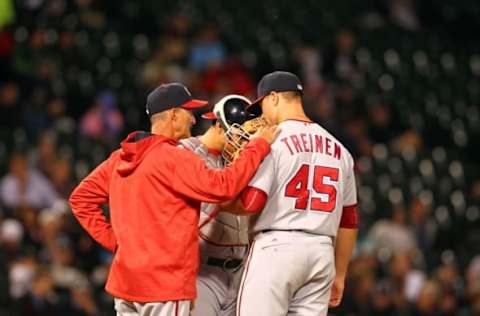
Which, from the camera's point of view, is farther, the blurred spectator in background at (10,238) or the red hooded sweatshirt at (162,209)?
the blurred spectator in background at (10,238)

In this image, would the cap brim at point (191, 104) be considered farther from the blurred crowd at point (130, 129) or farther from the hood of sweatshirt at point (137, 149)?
the blurred crowd at point (130, 129)

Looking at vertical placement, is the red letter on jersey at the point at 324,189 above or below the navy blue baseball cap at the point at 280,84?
below

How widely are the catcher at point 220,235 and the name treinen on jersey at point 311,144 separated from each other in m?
0.29

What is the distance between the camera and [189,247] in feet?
21.3

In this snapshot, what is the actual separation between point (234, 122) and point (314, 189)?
58 cm

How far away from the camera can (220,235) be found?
7.16m

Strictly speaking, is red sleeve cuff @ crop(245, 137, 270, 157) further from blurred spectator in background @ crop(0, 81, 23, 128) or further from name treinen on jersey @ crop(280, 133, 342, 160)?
blurred spectator in background @ crop(0, 81, 23, 128)

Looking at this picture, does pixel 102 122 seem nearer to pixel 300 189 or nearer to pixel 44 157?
pixel 44 157

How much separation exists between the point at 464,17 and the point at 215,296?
1253 cm

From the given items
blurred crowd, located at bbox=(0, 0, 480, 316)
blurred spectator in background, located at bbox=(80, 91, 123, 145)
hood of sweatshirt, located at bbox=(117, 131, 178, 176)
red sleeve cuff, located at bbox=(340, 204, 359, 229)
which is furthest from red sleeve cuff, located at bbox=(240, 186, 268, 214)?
blurred spectator in background, located at bbox=(80, 91, 123, 145)

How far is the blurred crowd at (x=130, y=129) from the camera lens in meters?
11.2

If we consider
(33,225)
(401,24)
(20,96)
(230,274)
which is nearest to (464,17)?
(401,24)

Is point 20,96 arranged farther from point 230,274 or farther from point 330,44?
point 230,274

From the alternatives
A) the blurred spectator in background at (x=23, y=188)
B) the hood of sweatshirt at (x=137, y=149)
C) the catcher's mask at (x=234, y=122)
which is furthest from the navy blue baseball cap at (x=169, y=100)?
the blurred spectator in background at (x=23, y=188)
